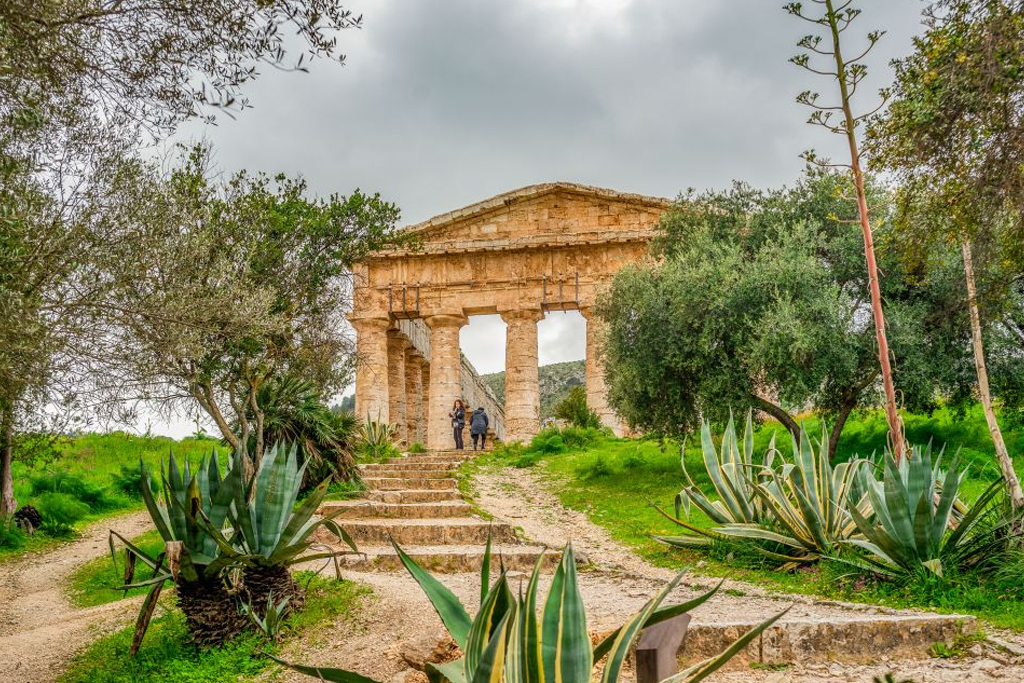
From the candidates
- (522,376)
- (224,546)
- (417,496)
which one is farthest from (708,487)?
(522,376)

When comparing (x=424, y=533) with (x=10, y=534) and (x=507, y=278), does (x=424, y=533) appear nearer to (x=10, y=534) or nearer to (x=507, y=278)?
(x=10, y=534)

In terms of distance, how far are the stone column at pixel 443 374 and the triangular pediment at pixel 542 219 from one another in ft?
7.44

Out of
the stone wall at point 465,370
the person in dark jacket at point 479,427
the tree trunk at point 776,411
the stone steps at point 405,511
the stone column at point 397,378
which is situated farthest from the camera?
the stone wall at point 465,370

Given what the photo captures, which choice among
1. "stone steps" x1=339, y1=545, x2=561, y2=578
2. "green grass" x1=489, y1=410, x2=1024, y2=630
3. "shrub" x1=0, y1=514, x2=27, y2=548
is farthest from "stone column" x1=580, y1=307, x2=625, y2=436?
"stone steps" x1=339, y1=545, x2=561, y2=578

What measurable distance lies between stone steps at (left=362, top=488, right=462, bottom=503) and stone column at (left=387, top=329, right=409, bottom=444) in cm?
1500

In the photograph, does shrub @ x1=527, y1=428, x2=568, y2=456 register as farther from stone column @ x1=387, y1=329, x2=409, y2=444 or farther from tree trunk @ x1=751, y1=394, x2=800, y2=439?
stone column @ x1=387, y1=329, x2=409, y2=444

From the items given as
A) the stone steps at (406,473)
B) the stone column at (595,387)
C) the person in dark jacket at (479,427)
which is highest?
the stone column at (595,387)

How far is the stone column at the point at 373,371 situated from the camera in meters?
25.4

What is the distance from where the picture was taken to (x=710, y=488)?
13227 mm

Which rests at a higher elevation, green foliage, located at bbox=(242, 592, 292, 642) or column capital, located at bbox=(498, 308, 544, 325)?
column capital, located at bbox=(498, 308, 544, 325)

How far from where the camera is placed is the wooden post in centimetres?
246

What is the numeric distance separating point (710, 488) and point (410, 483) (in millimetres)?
4712

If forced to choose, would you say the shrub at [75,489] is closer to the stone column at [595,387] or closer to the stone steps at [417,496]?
the stone steps at [417,496]

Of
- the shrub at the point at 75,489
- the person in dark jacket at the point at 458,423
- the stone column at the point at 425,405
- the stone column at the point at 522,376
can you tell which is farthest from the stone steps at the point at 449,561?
the stone column at the point at 425,405
